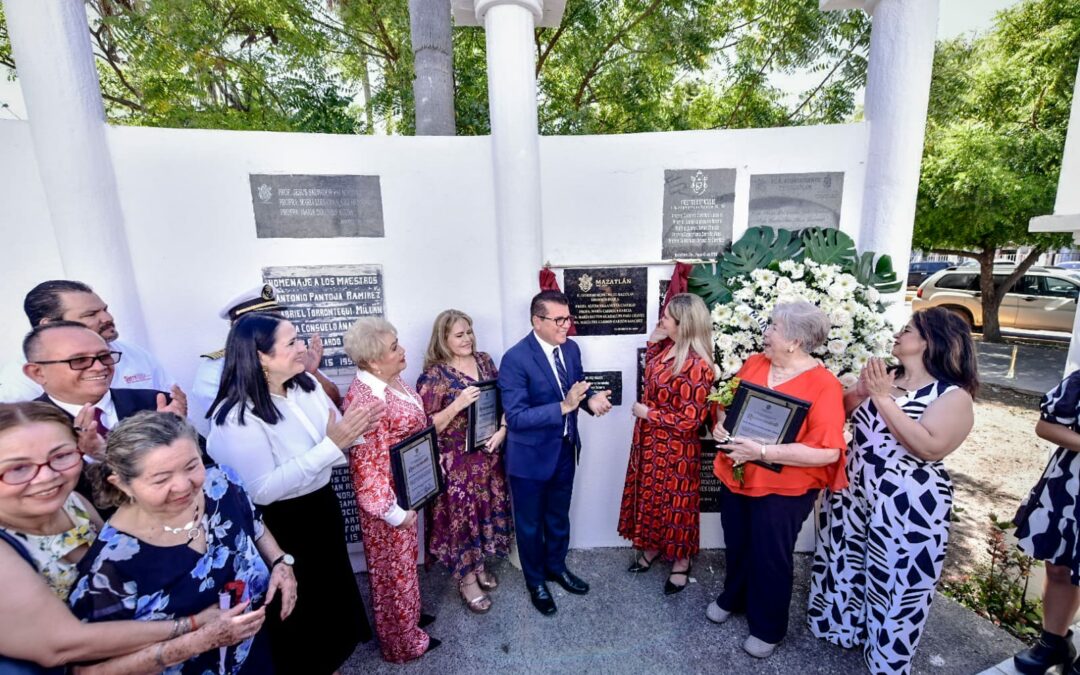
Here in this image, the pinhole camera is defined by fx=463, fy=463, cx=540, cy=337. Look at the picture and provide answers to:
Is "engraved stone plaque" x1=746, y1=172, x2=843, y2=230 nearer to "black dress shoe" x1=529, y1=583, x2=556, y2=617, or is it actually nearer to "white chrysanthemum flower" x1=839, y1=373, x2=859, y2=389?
"white chrysanthemum flower" x1=839, y1=373, x2=859, y2=389

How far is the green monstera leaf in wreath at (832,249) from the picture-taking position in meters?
3.12

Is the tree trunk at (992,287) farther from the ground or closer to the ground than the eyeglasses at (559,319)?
closer to the ground

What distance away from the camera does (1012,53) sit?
27.2 ft

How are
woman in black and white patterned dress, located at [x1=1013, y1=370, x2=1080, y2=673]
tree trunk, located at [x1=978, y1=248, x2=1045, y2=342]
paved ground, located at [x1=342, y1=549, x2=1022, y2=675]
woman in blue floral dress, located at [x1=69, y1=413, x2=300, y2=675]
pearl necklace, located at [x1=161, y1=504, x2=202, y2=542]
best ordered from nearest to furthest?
woman in blue floral dress, located at [x1=69, y1=413, x2=300, y2=675] < pearl necklace, located at [x1=161, y1=504, x2=202, y2=542] < woman in black and white patterned dress, located at [x1=1013, y1=370, x2=1080, y2=673] < paved ground, located at [x1=342, y1=549, x2=1022, y2=675] < tree trunk, located at [x1=978, y1=248, x2=1045, y2=342]

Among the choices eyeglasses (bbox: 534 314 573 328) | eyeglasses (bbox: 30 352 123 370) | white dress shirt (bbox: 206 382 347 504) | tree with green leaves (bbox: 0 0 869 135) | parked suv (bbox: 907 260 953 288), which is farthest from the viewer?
parked suv (bbox: 907 260 953 288)

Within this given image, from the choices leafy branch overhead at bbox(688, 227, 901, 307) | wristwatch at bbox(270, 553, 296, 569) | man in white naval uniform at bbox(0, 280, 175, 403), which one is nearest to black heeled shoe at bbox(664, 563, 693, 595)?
leafy branch overhead at bbox(688, 227, 901, 307)

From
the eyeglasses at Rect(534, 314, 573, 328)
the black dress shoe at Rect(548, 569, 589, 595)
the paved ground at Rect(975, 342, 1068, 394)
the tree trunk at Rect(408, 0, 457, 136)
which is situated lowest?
the paved ground at Rect(975, 342, 1068, 394)

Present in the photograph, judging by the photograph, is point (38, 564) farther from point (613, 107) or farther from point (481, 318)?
point (613, 107)

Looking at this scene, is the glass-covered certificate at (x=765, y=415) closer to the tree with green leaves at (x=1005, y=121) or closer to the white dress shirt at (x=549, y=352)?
the white dress shirt at (x=549, y=352)

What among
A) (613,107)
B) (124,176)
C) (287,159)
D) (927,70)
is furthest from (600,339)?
(613,107)

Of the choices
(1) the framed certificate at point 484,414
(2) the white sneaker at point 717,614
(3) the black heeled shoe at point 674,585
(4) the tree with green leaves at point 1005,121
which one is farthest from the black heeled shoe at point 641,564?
(4) the tree with green leaves at point 1005,121

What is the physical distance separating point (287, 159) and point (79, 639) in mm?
2746

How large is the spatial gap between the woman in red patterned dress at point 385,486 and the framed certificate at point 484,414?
36 cm

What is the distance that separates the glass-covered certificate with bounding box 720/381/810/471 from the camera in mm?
2436
